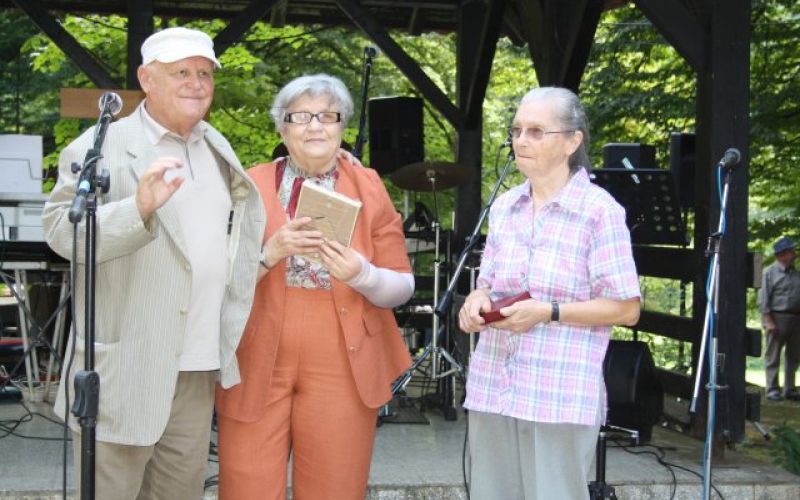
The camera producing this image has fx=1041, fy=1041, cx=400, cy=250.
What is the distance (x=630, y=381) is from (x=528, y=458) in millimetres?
2435

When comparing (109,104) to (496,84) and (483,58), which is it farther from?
(496,84)

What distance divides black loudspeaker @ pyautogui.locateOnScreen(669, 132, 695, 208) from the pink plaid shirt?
4.19 m

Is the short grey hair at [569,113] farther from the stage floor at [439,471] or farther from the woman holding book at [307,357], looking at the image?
the stage floor at [439,471]

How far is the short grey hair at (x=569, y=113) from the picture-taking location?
2.94m

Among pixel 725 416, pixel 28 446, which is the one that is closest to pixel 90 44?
pixel 28 446

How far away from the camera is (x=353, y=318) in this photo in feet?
10.2

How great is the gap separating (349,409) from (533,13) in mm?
5474

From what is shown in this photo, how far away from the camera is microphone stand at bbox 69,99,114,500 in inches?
98.4

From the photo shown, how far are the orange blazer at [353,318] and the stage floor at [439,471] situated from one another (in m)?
1.61

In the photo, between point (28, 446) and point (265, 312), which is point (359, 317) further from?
point (28, 446)

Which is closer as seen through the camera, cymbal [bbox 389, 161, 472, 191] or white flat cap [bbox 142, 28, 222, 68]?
white flat cap [bbox 142, 28, 222, 68]

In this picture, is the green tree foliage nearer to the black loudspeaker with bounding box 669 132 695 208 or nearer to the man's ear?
the black loudspeaker with bounding box 669 132 695 208

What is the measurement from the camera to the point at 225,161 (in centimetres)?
307

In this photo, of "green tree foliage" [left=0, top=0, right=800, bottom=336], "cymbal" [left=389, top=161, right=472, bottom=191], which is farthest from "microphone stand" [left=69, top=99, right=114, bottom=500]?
"green tree foliage" [left=0, top=0, right=800, bottom=336]
